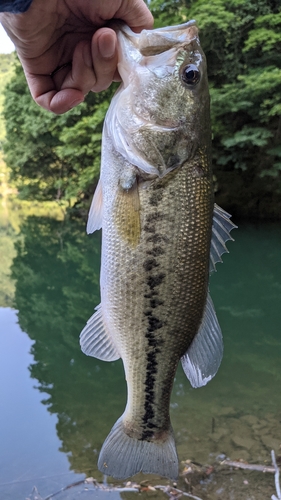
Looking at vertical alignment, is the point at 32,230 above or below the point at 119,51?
below

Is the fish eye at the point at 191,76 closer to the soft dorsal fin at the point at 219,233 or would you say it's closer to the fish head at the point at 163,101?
the fish head at the point at 163,101

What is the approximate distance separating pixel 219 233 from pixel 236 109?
13.1 meters

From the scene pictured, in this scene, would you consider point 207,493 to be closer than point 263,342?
Yes

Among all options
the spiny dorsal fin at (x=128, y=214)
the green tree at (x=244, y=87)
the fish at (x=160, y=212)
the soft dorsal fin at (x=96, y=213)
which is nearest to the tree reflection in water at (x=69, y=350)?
the fish at (x=160, y=212)

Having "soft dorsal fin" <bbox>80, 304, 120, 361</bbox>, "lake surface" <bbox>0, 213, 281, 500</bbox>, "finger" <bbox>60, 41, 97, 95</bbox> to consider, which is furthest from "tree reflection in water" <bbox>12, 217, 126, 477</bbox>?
"finger" <bbox>60, 41, 97, 95</bbox>

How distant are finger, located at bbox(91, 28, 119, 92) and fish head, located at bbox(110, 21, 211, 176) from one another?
0.22 ft

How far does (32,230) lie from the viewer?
75.6 feet

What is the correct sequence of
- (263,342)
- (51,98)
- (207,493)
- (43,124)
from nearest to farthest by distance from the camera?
(51,98) < (207,493) < (263,342) < (43,124)

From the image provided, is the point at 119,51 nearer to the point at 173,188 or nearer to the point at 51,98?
the point at 51,98

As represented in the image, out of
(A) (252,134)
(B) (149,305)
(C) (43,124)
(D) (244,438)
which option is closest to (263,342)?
(D) (244,438)

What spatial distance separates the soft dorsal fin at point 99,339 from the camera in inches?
71.1

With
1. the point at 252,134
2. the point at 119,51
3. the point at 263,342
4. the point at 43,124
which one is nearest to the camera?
the point at 119,51

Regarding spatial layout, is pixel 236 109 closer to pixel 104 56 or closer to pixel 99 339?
pixel 104 56

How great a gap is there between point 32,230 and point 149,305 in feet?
72.8
